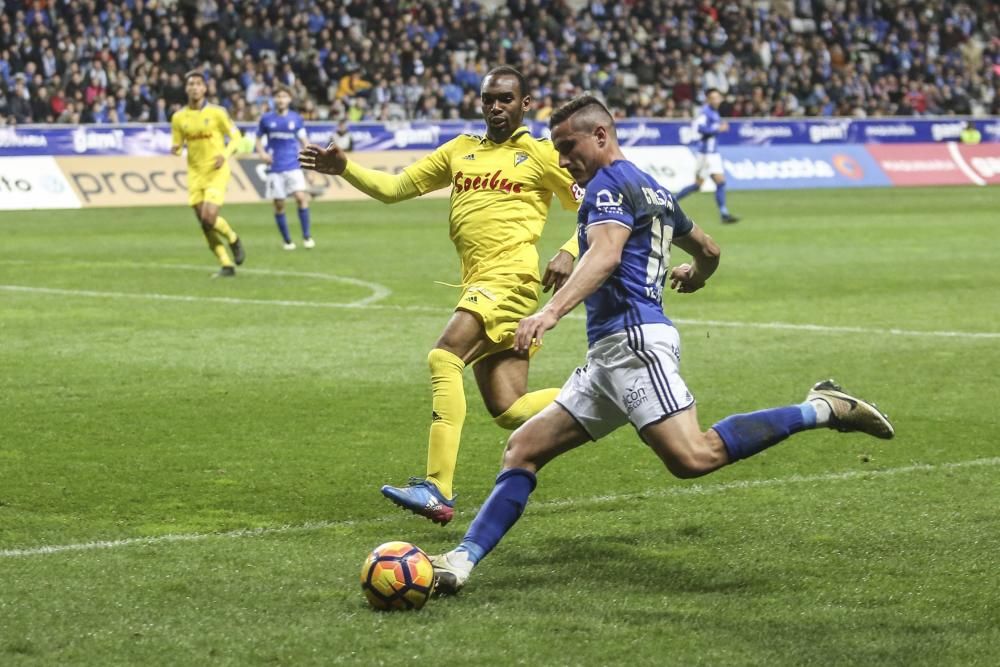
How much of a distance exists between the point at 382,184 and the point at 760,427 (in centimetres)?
250

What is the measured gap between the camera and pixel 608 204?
19.1 ft

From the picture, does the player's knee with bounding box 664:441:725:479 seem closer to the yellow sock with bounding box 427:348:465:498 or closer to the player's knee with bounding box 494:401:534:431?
the yellow sock with bounding box 427:348:465:498

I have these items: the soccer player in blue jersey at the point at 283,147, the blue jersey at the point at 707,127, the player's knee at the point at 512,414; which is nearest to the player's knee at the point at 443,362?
the player's knee at the point at 512,414

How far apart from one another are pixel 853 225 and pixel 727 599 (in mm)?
21099

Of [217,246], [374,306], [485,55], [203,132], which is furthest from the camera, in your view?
[485,55]

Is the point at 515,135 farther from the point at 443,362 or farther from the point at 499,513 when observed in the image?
the point at 499,513

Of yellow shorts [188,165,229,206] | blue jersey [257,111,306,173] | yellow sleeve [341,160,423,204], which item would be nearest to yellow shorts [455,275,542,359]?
yellow sleeve [341,160,423,204]

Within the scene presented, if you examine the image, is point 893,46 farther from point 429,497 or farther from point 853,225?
point 429,497

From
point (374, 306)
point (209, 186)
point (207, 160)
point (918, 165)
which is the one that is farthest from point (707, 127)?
point (374, 306)

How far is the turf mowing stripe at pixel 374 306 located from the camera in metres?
13.8

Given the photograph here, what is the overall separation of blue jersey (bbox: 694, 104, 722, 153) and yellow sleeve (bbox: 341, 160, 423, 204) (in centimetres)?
2159

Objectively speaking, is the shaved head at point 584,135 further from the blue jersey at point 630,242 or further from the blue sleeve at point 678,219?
the blue sleeve at point 678,219

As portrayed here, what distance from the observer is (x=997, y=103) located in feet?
155

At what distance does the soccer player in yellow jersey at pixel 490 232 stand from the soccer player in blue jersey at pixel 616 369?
91 centimetres
